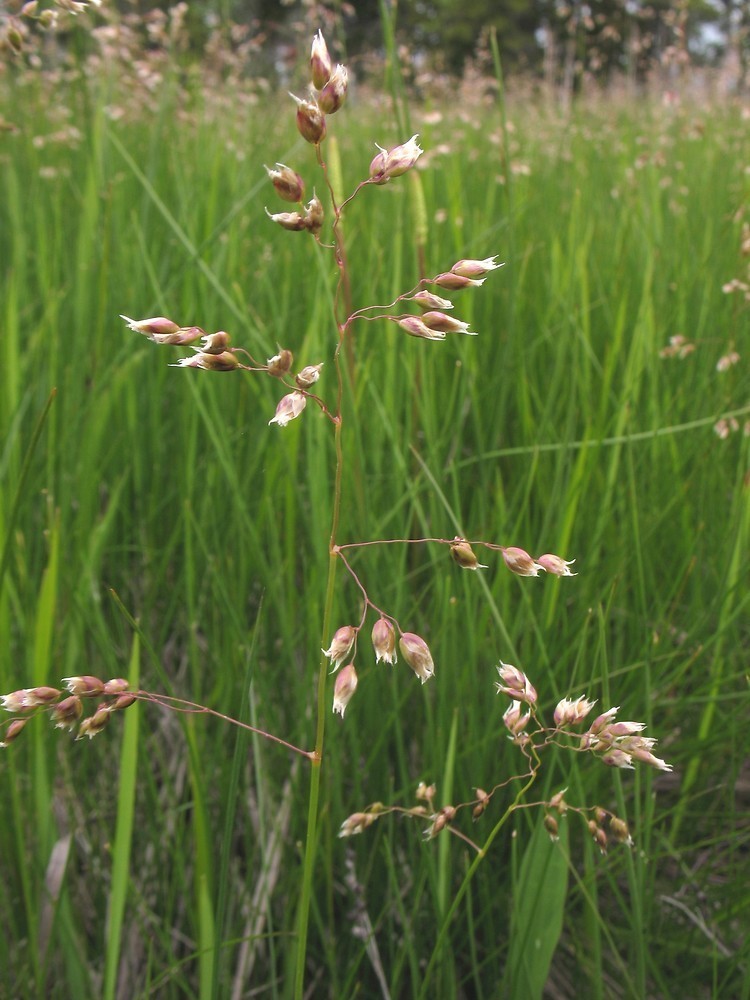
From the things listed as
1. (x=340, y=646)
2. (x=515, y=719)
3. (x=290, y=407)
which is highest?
(x=290, y=407)

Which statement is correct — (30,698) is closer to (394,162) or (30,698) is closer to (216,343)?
(216,343)

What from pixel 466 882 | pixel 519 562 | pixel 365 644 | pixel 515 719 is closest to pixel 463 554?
pixel 519 562

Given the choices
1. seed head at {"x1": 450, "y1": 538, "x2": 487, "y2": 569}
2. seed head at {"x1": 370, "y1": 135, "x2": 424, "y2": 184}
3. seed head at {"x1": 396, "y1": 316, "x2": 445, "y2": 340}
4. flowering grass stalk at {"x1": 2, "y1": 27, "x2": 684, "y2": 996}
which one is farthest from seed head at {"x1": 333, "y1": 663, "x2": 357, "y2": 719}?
seed head at {"x1": 370, "y1": 135, "x2": 424, "y2": 184}

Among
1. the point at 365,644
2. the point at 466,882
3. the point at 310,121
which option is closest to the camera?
the point at 310,121

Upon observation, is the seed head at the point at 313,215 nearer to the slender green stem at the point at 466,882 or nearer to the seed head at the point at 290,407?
the seed head at the point at 290,407

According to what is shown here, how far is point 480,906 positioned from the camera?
104 centimetres

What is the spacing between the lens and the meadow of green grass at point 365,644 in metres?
0.94

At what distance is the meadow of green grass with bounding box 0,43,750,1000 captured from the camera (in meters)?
0.94

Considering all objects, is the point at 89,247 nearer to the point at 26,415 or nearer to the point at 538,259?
the point at 26,415

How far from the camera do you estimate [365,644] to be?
3.97 ft

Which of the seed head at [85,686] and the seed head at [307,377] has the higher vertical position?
the seed head at [307,377]

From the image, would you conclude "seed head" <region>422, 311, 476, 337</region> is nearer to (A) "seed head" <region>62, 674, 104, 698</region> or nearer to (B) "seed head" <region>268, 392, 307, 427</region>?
(B) "seed head" <region>268, 392, 307, 427</region>

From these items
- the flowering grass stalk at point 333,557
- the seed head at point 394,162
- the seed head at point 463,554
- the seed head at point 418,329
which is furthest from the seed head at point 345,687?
the seed head at point 394,162

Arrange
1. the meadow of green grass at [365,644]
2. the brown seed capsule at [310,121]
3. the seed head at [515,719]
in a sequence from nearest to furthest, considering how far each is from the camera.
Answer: the brown seed capsule at [310,121]
the seed head at [515,719]
the meadow of green grass at [365,644]
